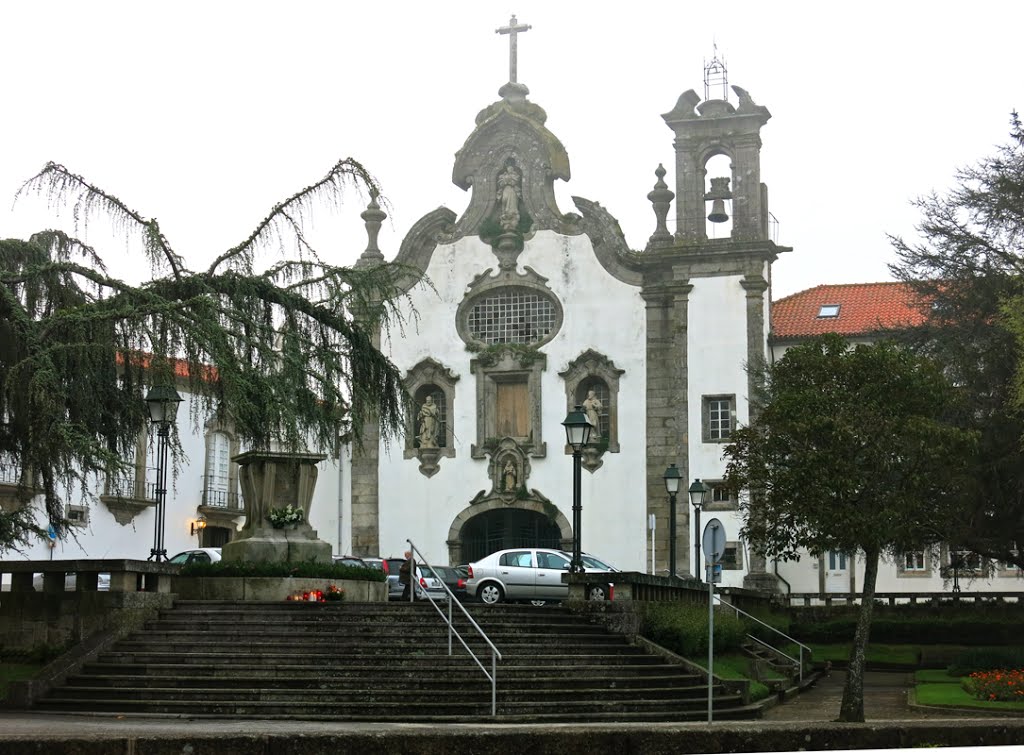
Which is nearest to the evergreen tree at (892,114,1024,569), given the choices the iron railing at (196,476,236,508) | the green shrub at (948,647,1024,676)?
the green shrub at (948,647,1024,676)

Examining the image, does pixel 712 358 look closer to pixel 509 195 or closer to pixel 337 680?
pixel 509 195

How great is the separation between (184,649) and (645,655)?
20.8ft

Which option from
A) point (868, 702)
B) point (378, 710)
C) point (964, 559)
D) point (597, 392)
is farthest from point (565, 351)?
point (378, 710)

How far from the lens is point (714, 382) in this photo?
136ft

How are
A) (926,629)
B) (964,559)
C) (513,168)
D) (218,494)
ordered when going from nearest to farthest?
(964,559) < (926,629) < (513,168) < (218,494)

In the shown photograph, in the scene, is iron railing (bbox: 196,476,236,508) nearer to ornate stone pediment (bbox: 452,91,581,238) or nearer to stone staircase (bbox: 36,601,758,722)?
ornate stone pediment (bbox: 452,91,581,238)

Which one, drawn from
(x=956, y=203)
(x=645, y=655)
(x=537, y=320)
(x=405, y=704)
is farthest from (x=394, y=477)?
(x=405, y=704)

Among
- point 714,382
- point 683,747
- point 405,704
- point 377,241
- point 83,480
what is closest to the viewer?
point 683,747

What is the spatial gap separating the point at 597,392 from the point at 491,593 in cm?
1415

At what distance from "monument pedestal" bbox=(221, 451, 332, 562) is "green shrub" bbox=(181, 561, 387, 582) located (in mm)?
581

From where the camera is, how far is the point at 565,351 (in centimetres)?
4281

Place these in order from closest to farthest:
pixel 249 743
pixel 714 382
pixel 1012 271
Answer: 1. pixel 249 743
2. pixel 1012 271
3. pixel 714 382

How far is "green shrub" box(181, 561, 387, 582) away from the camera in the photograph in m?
23.7

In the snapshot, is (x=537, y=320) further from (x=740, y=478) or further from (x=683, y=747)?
(x=683, y=747)
